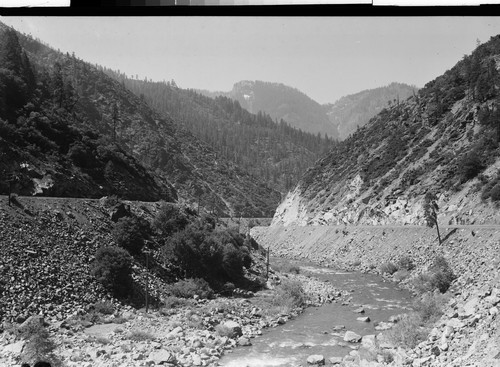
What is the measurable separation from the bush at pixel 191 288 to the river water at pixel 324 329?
727cm

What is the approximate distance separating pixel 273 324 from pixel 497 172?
29276 millimetres

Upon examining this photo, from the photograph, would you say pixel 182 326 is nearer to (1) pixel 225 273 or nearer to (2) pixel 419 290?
(1) pixel 225 273

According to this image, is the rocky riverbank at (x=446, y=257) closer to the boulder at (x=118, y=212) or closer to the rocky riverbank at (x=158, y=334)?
the rocky riverbank at (x=158, y=334)

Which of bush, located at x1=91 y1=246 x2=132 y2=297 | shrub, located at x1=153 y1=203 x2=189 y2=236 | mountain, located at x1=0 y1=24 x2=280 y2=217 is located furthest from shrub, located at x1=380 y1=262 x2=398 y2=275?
mountain, located at x1=0 y1=24 x2=280 y2=217

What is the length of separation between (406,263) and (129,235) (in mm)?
25769

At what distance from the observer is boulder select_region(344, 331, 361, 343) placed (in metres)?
20.0

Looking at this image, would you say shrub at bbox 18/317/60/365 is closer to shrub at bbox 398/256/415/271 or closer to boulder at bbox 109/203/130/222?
boulder at bbox 109/203/130/222

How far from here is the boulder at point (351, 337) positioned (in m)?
20.0

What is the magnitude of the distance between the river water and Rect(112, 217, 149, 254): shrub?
42.0 ft

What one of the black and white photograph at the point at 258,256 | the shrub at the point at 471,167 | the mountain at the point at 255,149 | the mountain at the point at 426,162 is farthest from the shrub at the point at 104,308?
the mountain at the point at 255,149

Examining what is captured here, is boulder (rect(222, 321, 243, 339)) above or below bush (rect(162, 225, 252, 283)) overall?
below

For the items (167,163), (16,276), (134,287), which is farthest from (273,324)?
(167,163)

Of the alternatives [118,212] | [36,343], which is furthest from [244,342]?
[118,212]

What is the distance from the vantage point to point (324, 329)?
74.7 ft
